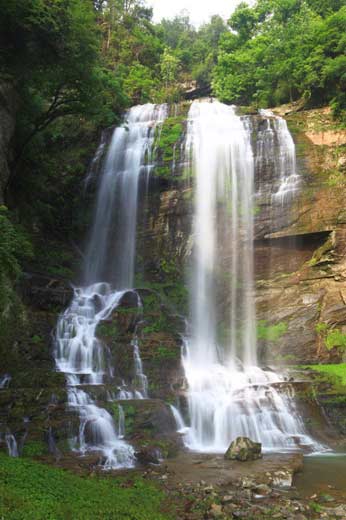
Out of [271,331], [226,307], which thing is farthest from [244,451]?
[226,307]

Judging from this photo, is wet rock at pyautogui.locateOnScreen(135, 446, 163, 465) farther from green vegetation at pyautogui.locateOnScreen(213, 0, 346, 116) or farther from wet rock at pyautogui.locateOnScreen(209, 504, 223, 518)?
green vegetation at pyautogui.locateOnScreen(213, 0, 346, 116)

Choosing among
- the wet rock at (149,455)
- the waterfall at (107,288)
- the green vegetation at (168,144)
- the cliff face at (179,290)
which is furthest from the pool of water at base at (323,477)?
the green vegetation at (168,144)

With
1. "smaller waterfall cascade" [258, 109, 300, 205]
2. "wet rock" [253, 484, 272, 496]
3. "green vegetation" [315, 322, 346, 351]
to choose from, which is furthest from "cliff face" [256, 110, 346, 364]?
"wet rock" [253, 484, 272, 496]

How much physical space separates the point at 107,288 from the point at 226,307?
18.0ft

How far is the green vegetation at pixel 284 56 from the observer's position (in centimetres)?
2209

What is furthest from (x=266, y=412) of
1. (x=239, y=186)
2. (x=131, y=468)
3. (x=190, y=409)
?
(x=239, y=186)

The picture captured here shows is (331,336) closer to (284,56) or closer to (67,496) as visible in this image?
(67,496)

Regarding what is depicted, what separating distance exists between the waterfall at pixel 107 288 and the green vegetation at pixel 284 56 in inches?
267

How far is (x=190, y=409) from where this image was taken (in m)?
12.0

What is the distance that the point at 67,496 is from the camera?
6004 mm

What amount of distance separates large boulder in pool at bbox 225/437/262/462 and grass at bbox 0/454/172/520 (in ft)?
9.46

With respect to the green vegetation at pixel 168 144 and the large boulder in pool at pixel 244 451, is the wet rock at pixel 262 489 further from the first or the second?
the green vegetation at pixel 168 144

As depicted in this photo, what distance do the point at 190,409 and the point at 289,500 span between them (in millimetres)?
5235

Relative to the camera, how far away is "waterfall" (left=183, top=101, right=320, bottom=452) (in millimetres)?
11961
